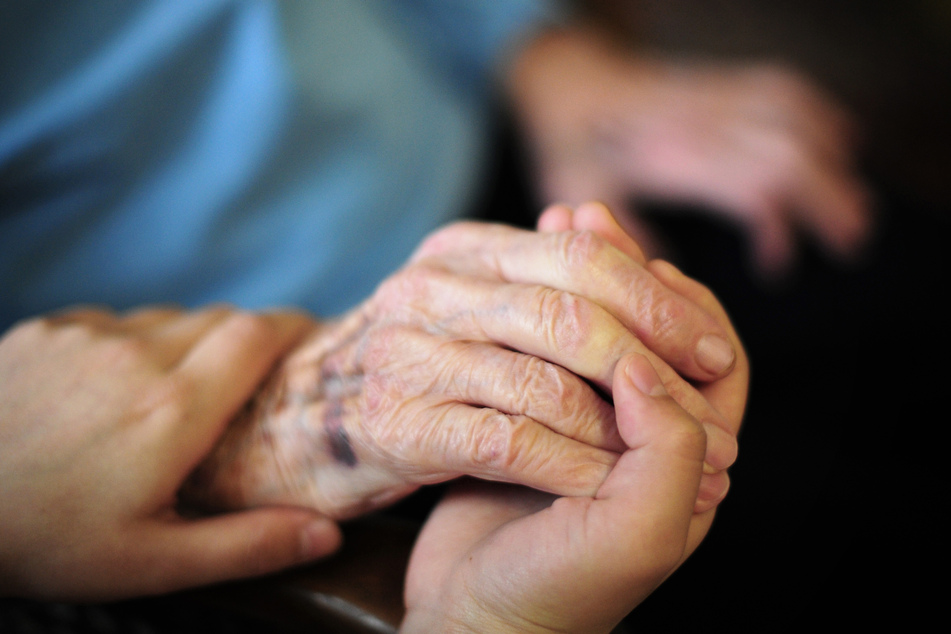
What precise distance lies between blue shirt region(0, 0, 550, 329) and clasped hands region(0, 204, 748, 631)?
31 centimetres

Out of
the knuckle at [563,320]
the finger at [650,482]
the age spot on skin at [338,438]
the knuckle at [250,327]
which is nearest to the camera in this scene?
the finger at [650,482]

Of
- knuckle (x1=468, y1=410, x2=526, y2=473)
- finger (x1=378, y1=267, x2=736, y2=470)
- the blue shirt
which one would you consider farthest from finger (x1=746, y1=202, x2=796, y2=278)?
knuckle (x1=468, y1=410, x2=526, y2=473)

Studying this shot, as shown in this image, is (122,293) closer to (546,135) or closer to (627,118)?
(546,135)

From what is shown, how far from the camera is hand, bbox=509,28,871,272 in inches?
54.0

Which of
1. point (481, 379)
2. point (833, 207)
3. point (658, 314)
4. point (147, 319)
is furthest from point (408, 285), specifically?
point (833, 207)

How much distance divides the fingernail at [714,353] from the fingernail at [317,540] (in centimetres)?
44

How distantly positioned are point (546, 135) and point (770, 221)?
0.59 m

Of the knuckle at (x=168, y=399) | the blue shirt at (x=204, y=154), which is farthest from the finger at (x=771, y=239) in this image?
the knuckle at (x=168, y=399)

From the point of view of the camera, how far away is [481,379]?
60cm

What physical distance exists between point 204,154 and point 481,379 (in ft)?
2.58

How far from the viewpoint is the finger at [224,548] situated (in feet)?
2.12

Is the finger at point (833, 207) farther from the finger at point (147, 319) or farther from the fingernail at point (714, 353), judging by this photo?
the finger at point (147, 319)

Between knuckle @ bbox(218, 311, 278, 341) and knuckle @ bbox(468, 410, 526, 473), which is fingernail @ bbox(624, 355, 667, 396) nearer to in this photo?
knuckle @ bbox(468, 410, 526, 473)

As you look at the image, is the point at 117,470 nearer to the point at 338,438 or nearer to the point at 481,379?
the point at 338,438
